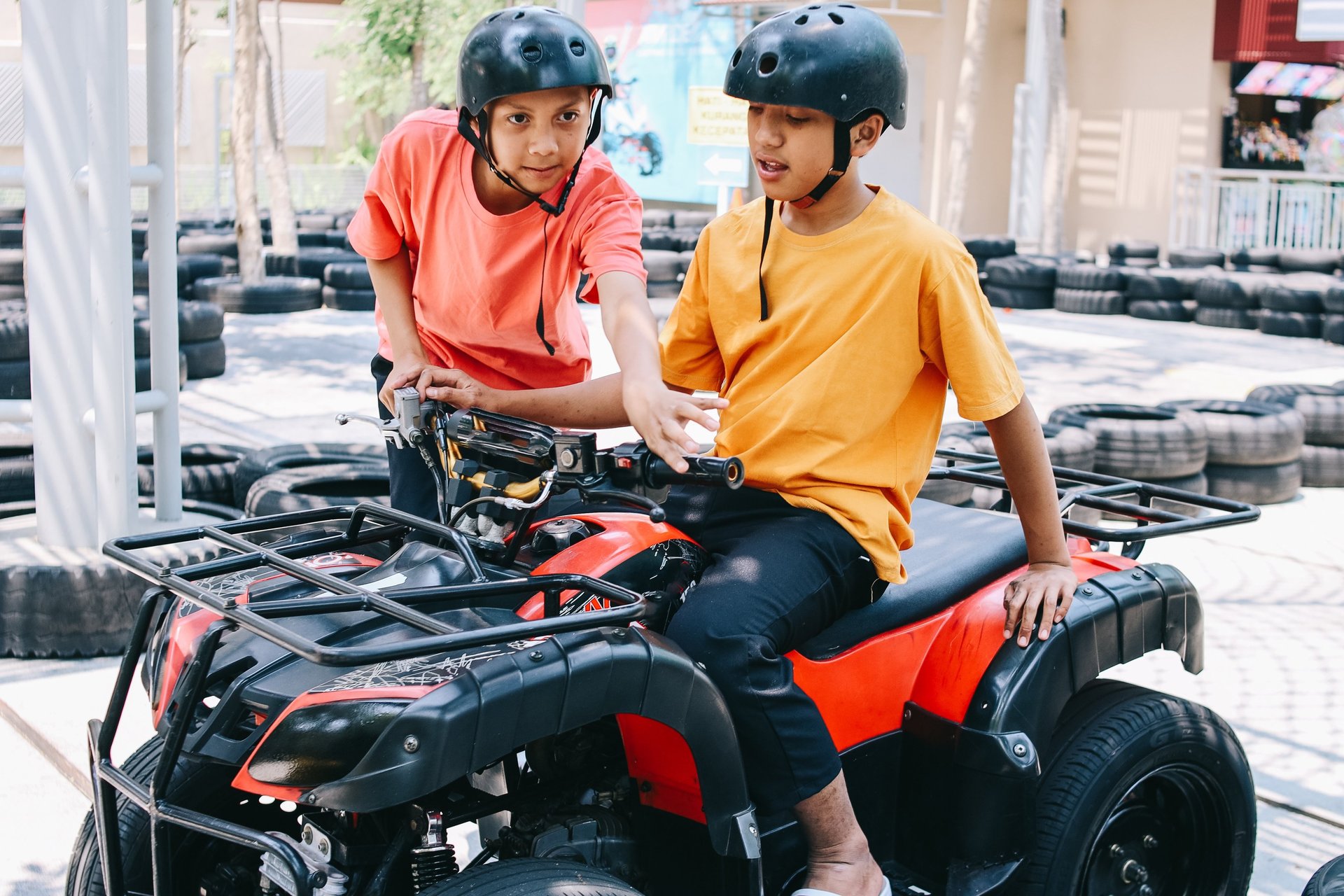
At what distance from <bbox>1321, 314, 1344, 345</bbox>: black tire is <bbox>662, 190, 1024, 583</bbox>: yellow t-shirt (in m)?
13.2

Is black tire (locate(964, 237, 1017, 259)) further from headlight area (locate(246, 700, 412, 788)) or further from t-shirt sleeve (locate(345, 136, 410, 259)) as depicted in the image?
headlight area (locate(246, 700, 412, 788))

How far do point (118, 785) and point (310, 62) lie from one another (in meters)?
42.1

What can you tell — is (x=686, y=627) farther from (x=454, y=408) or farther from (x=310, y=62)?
(x=310, y=62)

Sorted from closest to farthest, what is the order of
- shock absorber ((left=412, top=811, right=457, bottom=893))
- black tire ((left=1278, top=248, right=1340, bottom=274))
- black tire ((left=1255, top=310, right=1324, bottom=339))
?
1. shock absorber ((left=412, top=811, right=457, bottom=893))
2. black tire ((left=1255, top=310, right=1324, bottom=339))
3. black tire ((left=1278, top=248, right=1340, bottom=274))

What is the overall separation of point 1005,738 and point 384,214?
1788 millimetres

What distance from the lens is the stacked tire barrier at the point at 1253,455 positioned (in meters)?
7.82

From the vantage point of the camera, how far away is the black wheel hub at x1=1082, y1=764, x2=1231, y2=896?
10.1 ft

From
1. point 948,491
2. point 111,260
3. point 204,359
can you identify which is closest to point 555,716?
point 111,260

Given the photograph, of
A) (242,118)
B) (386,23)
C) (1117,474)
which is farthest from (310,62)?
(1117,474)

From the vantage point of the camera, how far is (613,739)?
8.69 ft

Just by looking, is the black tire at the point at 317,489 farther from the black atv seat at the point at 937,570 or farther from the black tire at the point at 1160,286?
the black tire at the point at 1160,286

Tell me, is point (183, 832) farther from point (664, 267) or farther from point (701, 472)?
point (664, 267)

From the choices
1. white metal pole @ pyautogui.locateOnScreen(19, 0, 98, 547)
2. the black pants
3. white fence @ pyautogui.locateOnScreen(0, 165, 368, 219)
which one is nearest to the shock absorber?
the black pants

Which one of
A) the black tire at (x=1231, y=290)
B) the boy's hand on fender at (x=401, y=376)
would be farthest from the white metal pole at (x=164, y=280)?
the black tire at (x=1231, y=290)
